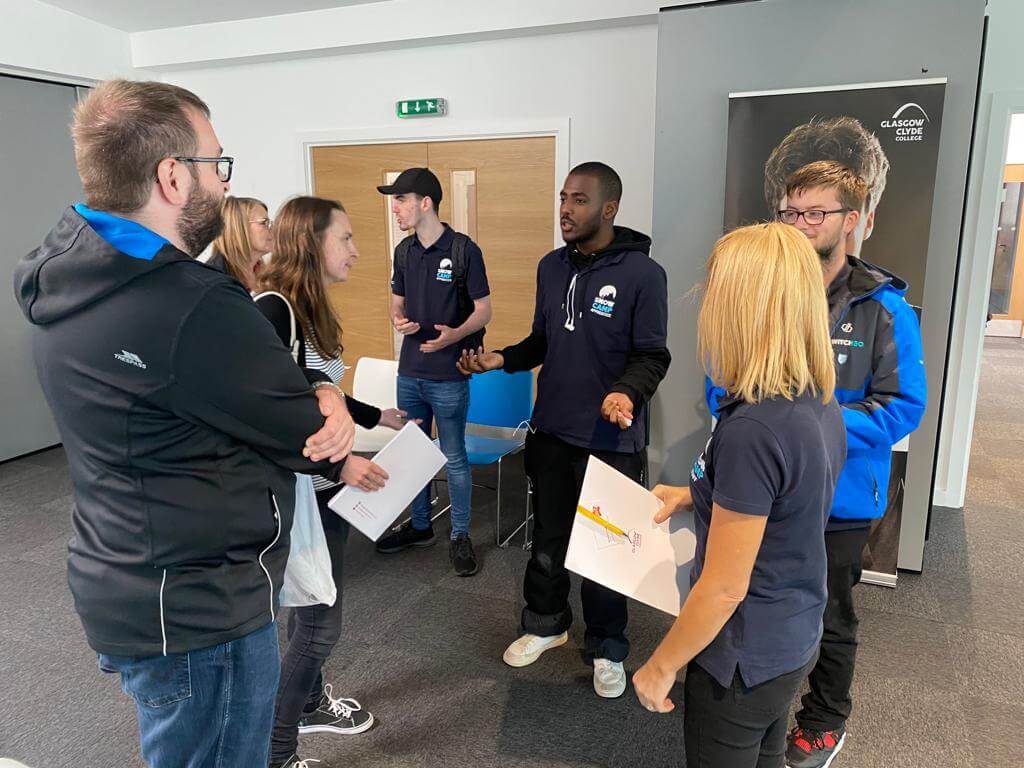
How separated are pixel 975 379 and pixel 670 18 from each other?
2.47m

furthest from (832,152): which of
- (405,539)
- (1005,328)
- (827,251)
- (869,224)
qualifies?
(1005,328)

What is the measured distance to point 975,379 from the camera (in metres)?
3.71

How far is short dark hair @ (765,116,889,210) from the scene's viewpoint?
9.33 ft

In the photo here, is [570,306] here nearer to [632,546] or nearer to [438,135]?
[632,546]

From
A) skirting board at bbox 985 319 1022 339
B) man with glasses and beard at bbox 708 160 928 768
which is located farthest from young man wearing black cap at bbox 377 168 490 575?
skirting board at bbox 985 319 1022 339

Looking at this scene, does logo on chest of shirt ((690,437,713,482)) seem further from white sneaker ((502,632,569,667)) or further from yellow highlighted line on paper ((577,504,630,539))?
white sneaker ((502,632,569,667))

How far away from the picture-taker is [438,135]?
4555mm

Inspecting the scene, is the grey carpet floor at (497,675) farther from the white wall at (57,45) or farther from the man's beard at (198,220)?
the white wall at (57,45)

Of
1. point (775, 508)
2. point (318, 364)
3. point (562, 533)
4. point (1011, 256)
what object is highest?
point (1011, 256)

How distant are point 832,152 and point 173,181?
2.72 metres

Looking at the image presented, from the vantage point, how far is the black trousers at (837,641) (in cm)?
185

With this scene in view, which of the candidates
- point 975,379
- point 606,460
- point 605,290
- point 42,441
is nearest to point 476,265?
point 605,290

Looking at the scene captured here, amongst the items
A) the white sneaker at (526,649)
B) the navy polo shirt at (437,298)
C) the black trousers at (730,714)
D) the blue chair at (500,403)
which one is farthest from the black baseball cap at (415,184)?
the black trousers at (730,714)

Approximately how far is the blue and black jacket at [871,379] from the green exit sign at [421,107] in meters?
3.26
